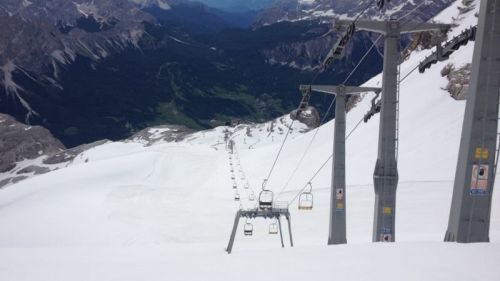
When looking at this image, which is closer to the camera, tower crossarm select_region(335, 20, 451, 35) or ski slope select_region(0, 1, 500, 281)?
ski slope select_region(0, 1, 500, 281)

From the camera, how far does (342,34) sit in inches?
734

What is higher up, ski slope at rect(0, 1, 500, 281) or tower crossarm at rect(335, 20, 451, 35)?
tower crossarm at rect(335, 20, 451, 35)

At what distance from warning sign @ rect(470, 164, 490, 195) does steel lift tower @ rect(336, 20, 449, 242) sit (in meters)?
5.00

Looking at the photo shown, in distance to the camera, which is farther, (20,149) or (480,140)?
(20,149)

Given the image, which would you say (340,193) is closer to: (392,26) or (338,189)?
(338,189)

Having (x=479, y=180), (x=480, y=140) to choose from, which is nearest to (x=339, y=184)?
(x=479, y=180)

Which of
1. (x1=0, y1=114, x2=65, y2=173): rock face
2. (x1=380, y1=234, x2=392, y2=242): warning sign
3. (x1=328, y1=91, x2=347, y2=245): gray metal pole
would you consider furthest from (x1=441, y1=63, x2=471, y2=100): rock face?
(x1=0, y1=114, x2=65, y2=173): rock face

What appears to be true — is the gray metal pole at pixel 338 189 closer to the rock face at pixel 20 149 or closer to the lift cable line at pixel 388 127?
the lift cable line at pixel 388 127

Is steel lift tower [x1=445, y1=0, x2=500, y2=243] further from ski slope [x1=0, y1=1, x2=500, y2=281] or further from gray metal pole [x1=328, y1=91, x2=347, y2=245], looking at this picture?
gray metal pole [x1=328, y1=91, x2=347, y2=245]

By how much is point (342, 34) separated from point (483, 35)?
21.6ft

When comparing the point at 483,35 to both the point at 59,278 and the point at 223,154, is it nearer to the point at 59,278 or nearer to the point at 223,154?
the point at 59,278

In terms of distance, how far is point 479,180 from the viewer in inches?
526

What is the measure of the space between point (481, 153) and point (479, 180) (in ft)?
2.58

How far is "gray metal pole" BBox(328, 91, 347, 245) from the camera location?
73.8 feet
